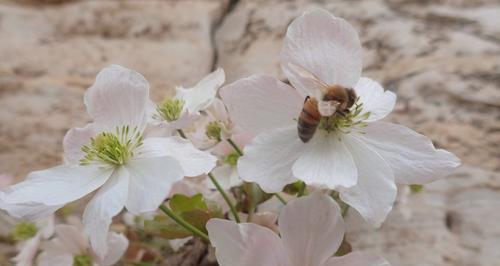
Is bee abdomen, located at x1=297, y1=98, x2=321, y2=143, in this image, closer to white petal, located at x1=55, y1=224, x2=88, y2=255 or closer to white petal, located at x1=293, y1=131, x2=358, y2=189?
white petal, located at x1=293, y1=131, x2=358, y2=189

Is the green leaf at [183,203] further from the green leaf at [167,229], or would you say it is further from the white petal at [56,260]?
the white petal at [56,260]

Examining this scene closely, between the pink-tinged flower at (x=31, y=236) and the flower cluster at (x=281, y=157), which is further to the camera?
the pink-tinged flower at (x=31, y=236)

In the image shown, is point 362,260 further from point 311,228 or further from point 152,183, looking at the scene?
point 152,183

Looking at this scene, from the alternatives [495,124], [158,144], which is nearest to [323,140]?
[158,144]

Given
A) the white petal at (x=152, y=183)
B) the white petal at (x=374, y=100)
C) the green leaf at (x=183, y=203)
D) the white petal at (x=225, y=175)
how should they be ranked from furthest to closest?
the white petal at (x=225, y=175)
the green leaf at (x=183, y=203)
the white petal at (x=374, y=100)
the white petal at (x=152, y=183)

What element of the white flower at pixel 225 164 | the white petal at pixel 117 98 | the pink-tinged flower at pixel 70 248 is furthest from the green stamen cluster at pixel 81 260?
the white petal at pixel 117 98

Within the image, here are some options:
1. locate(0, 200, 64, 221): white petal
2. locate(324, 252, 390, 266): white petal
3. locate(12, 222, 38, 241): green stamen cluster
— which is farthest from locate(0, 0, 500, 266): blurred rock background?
locate(0, 200, 64, 221): white petal
